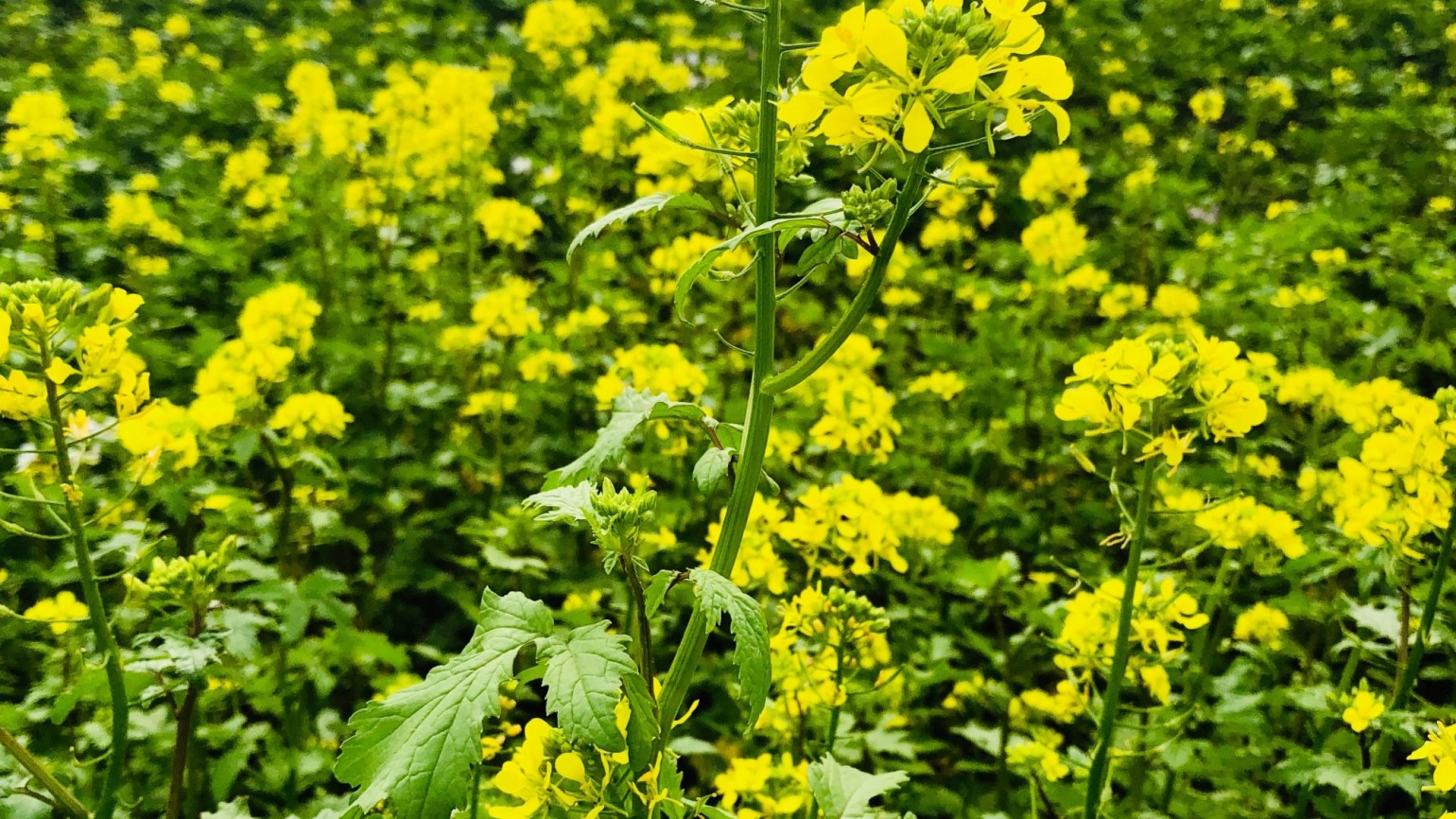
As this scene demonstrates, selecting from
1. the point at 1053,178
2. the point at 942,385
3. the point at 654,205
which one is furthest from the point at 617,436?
the point at 1053,178

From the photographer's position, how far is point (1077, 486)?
378 cm

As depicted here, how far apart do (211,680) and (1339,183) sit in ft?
22.0

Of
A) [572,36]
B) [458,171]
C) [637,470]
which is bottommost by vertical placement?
[637,470]

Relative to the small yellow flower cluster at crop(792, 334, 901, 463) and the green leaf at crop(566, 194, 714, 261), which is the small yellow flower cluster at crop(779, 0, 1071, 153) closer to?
the green leaf at crop(566, 194, 714, 261)

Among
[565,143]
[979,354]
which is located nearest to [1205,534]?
[979,354]

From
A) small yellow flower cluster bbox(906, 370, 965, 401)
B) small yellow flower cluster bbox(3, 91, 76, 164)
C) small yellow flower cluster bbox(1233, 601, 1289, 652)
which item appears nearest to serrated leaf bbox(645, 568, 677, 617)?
small yellow flower cluster bbox(1233, 601, 1289, 652)

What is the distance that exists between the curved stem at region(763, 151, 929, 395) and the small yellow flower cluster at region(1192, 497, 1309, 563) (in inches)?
61.3

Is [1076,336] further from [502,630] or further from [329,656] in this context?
[502,630]

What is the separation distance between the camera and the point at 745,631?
3.01 feet

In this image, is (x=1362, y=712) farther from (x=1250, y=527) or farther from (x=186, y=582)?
(x=186, y=582)

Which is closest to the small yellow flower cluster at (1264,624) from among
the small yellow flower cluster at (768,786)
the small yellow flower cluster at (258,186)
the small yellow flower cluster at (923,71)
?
the small yellow flower cluster at (768,786)

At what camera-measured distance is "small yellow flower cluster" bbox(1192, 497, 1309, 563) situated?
A: 2135 mm

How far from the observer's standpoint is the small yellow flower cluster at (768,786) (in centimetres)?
164

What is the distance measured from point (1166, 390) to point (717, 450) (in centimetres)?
90
